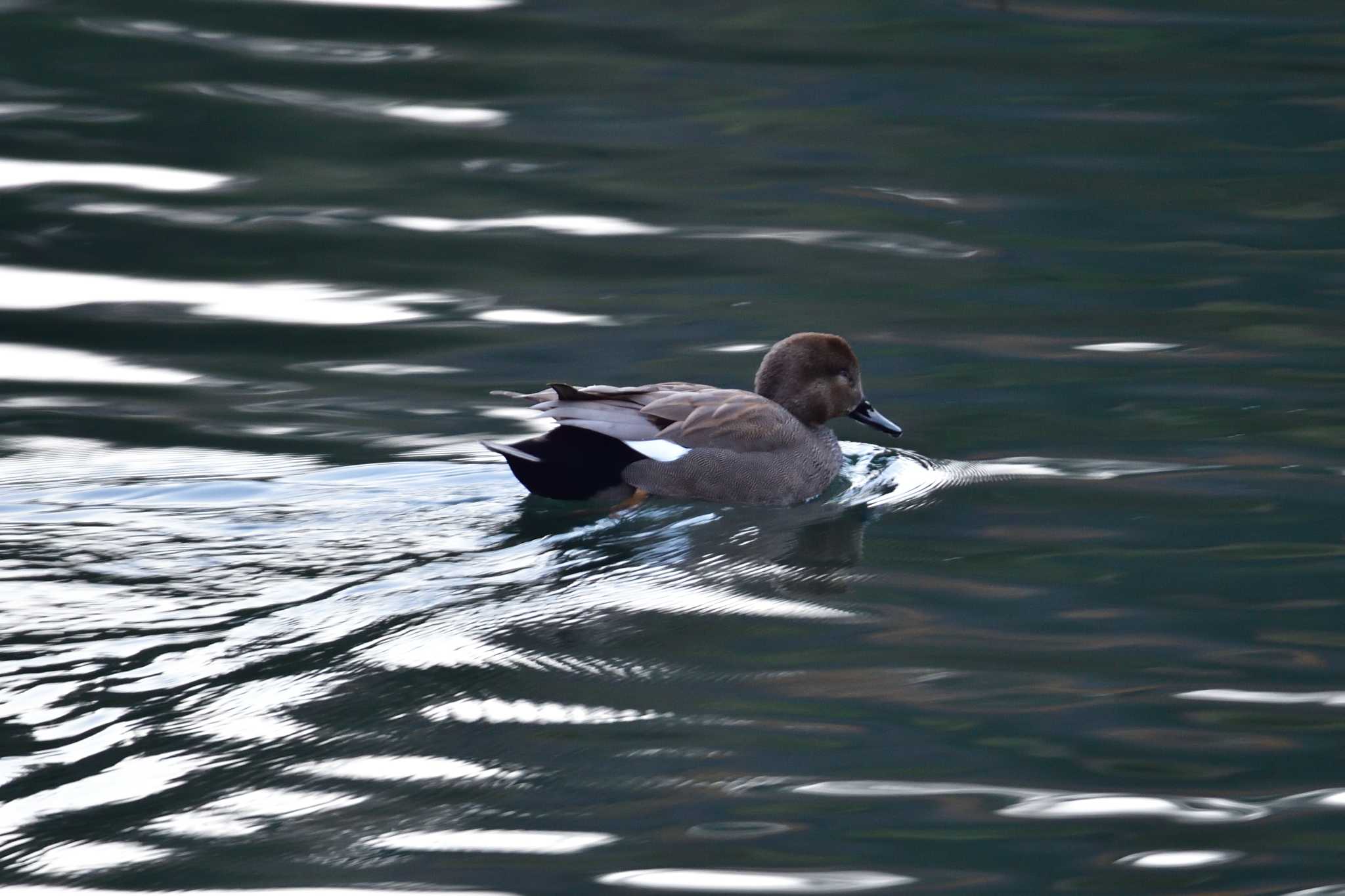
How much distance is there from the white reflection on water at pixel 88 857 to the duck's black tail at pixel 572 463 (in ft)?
9.75

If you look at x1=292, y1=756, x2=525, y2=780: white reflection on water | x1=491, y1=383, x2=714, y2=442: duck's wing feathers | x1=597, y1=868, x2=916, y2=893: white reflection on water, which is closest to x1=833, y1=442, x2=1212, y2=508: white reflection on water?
x1=491, y1=383, x2=714, y2=442: duck's wing feathers

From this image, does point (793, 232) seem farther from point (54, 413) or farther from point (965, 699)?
point (965, 699)

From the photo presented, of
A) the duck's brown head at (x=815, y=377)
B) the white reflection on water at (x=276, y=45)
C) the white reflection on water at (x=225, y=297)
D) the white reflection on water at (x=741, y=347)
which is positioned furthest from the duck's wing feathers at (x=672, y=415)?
the white reflection on water at (x=276, y=45)

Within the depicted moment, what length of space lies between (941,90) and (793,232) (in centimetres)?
260

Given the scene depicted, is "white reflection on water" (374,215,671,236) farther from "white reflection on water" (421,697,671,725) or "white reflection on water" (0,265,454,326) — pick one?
"white reflection on water" (421,697,671,725)

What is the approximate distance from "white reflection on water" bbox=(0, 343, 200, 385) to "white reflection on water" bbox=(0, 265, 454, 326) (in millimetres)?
727

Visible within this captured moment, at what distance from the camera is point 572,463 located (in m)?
7.09

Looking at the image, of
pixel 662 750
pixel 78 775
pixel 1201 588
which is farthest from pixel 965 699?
pixel 78 775

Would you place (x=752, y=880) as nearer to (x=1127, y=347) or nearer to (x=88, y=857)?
(x=88, y=857)

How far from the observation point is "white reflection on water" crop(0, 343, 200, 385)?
8.73m

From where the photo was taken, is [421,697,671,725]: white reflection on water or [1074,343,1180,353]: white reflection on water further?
Answer: [1074,343,1180,353]: white reflection on water

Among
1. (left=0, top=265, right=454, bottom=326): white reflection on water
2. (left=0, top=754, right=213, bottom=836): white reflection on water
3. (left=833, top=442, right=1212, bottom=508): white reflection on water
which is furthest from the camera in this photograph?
(left=0, top=265, right=454, bottom=326): white reflection on water

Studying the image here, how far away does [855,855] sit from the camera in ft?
13.8

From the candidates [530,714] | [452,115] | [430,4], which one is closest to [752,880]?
[530,714]
